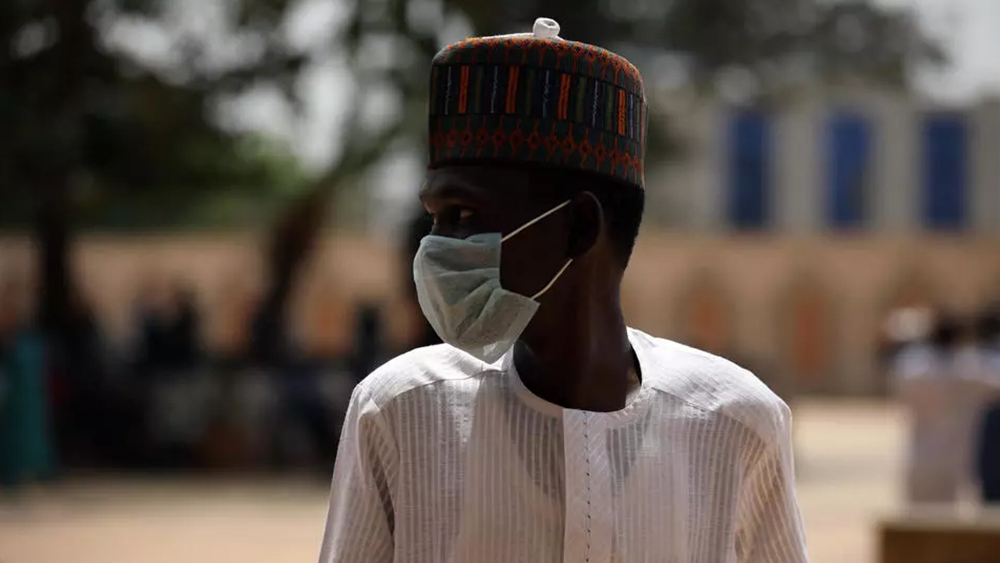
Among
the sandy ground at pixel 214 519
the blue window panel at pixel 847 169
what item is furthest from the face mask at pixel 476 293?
the blue window panel at pixel 847 169

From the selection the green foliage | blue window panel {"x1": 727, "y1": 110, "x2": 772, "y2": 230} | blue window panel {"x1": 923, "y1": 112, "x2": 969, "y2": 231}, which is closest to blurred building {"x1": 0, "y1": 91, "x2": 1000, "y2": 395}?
blue window panel {"x1": 727, "y1": 110, "x2": 772, "y2": 230}

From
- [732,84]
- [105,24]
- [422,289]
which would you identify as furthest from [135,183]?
[422,289]

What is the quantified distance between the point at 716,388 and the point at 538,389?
260 mm

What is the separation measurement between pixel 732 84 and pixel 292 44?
529cm

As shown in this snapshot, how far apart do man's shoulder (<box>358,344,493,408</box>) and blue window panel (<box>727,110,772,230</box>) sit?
3656cm

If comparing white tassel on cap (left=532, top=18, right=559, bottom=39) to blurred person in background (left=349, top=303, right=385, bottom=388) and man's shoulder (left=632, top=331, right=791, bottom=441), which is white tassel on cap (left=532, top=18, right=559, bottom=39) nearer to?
man's shoulder (left=632, top=331, right=791, bottom=441)

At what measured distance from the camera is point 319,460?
1670cm

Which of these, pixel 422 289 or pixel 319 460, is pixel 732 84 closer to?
pixel 319 460

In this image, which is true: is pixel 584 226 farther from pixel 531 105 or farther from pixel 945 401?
pixel 945 401

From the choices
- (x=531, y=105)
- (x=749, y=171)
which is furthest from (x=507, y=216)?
(x=749, y=171)

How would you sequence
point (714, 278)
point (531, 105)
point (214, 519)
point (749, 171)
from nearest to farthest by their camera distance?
point (531, 105) → point (214, 519) → point (714, 278) → point (749, 171)

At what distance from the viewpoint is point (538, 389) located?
2.27 meters

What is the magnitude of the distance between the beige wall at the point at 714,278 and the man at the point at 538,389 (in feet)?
98.9

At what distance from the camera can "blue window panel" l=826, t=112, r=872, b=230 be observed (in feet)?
125
